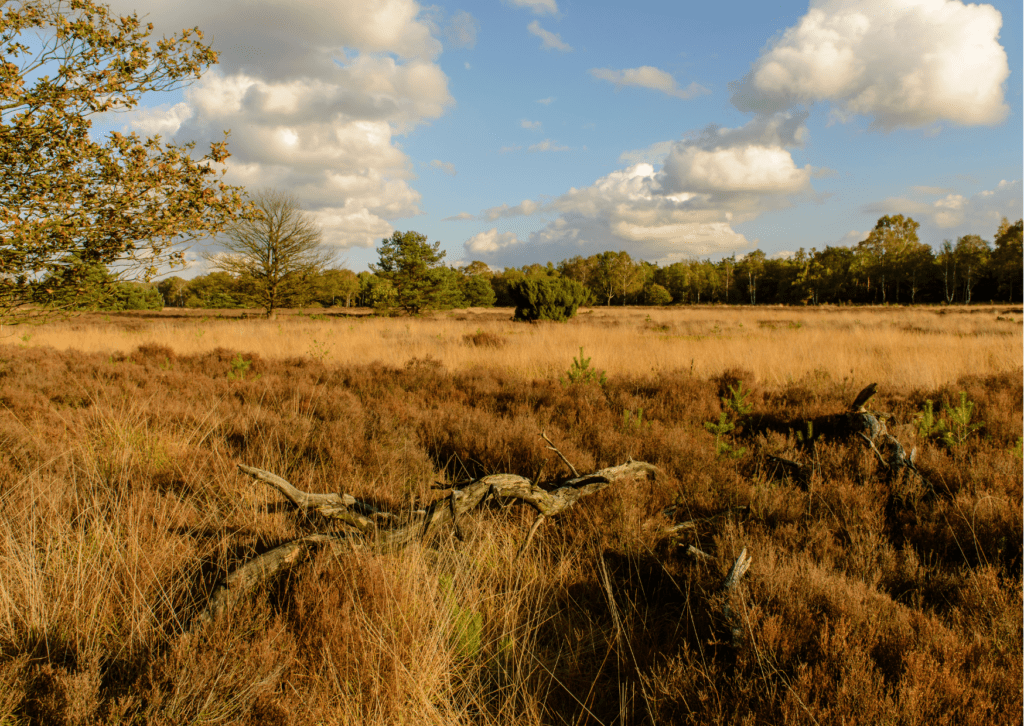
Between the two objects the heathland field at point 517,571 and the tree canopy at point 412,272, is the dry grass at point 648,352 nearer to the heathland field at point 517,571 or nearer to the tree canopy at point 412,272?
the heathland field at point 517,571

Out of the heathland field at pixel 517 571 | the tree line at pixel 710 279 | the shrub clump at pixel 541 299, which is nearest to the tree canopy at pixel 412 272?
the tree line at pixel 710 279

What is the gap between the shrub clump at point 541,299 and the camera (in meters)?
21.0

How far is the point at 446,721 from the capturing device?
182 cm

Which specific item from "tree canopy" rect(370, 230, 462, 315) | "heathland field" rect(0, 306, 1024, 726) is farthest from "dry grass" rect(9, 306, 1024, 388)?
"tree canopy" rect(370, 230, 462, 315)

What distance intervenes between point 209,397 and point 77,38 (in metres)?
3.72

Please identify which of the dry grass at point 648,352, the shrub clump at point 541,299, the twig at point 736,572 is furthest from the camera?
the shrub clump at point 541,299

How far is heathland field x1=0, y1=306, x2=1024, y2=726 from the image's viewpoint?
177 cm

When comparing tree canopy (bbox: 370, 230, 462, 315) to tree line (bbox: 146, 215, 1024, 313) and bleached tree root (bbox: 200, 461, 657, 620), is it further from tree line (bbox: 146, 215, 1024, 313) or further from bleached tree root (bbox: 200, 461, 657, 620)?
bleached tree root (bbox: 200, 461, 657, 620)

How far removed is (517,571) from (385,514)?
839 mm

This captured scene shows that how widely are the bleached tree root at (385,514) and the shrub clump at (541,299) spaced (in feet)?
58.1

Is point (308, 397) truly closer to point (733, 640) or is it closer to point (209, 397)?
point (209, 397)

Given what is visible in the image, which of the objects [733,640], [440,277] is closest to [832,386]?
[733,640]

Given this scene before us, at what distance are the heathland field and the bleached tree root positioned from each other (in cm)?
4

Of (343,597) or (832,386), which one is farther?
(832,386)
